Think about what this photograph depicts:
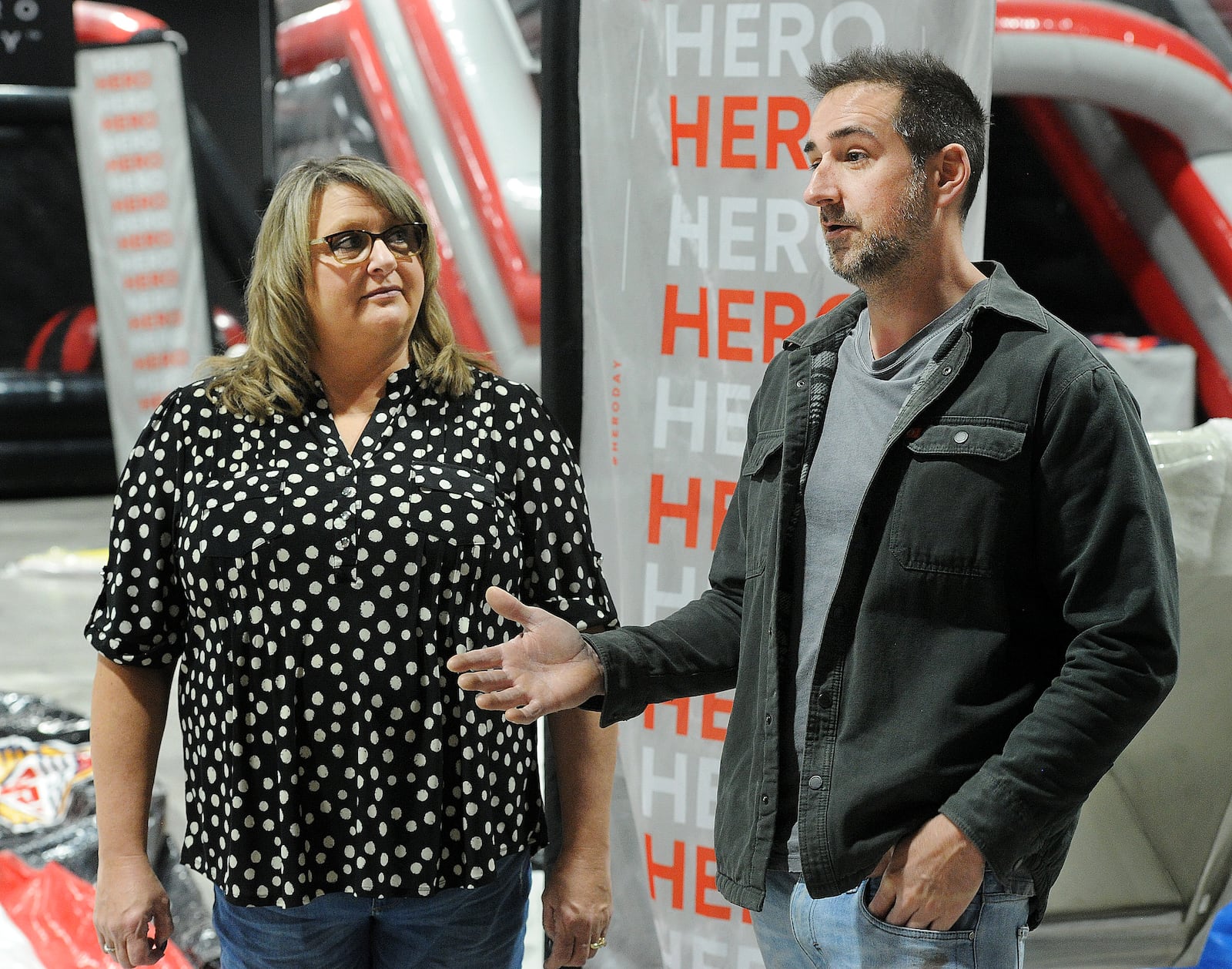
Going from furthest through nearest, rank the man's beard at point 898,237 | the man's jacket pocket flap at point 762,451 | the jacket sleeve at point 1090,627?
the man's jacket pocket flap at point 762,451, the man's beard at point 898,237, the jacket sleeve at point 1090,627

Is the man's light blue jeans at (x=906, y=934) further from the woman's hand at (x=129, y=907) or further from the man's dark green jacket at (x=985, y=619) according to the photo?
the woman's hand at (x=129, y=907)

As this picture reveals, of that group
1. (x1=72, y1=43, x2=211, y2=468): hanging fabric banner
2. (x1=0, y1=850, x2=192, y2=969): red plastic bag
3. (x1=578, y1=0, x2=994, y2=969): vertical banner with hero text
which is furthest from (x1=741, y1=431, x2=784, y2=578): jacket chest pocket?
(x1=72, y1=43, x2=211, y2=468): hanging fabric banner

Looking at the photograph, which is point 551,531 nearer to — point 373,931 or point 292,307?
point 292,307

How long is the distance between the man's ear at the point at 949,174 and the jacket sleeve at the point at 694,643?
0.25m

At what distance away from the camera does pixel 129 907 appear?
1.53 metres

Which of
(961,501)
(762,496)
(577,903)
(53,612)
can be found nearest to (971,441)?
(961,501)

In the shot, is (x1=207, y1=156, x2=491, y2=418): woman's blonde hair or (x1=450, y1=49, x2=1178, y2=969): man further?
(x1=207, y1=156, x2=491, y2=418): woman's blonde hair

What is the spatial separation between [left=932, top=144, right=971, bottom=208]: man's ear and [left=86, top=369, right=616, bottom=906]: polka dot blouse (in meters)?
0.60

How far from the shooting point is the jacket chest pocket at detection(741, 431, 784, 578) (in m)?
1.26

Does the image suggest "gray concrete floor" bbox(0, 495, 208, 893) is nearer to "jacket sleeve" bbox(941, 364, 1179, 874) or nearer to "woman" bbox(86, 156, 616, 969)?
"woman" bbox(86, 156, 616, 969)

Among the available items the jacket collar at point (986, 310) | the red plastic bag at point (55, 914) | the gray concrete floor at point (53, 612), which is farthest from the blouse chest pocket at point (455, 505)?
the gray concrete floor at point (53, 612)

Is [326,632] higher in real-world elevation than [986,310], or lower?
lower

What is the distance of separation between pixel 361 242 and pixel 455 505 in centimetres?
35

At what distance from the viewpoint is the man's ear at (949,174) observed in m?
1.19
